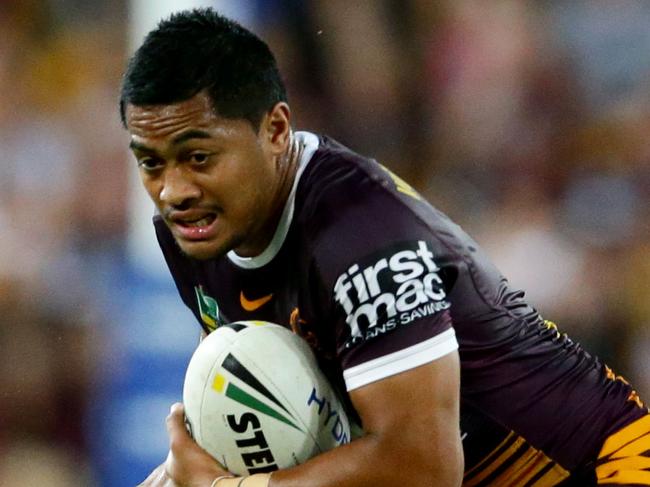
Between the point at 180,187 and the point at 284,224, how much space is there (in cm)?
28

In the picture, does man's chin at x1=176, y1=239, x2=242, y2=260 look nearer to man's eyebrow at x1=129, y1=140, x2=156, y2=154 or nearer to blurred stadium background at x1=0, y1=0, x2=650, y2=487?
man's eyebrow at x1=129, y1=140, x2=156, y2=154

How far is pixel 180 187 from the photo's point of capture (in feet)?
10.8

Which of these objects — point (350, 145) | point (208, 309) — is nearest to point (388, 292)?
point (208, 309)

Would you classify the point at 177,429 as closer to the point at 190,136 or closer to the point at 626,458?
the point at 190,136

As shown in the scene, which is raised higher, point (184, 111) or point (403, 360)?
point (184, 111)

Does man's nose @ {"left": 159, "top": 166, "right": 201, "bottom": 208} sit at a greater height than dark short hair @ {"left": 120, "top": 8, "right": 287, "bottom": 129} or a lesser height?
lesser

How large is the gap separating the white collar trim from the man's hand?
410 mm

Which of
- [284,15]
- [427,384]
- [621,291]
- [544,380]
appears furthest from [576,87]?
[427,384]

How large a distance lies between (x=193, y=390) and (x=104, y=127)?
12.3 feet

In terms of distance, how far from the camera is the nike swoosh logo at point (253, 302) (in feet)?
11.6

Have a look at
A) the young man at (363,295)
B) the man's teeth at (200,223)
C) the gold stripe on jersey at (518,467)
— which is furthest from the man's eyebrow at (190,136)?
the gold stripe on jersey at (518,467)

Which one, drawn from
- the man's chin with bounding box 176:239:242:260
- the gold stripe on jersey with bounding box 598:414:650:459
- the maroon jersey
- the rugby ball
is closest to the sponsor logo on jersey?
the maroon jersey

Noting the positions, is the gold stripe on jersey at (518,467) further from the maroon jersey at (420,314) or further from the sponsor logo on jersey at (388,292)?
the sponsor logo on jersey at (388,292)

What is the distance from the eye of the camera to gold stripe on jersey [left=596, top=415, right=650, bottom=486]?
3369 mm
